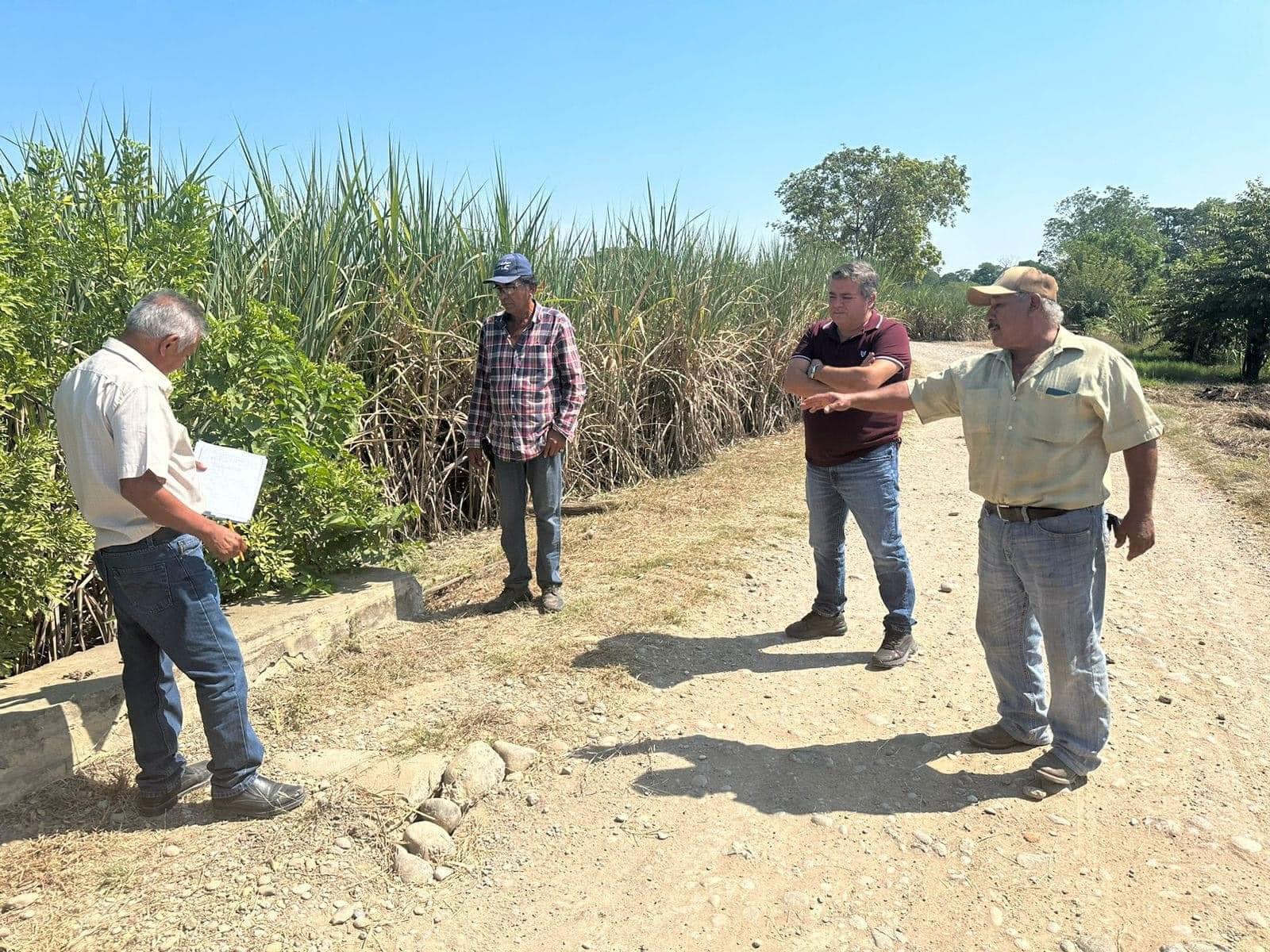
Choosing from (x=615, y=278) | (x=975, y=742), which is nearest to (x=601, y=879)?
(x=975, y=742)

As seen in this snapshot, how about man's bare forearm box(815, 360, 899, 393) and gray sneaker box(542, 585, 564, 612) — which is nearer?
man's bare forearm box(815, 360, 899, 393)

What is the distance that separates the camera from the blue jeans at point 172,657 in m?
2.60

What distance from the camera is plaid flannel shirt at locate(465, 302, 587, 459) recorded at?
4.43 metres

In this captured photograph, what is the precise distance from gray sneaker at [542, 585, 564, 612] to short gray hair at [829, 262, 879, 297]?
2.25 meters

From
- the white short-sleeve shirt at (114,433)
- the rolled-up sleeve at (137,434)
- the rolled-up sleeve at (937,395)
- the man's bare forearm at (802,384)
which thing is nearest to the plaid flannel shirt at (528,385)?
the man's bare forearm at (802,384)

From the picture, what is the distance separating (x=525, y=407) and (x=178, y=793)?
7.61ft

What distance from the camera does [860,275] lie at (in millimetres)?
3752

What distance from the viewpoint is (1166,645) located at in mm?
4316

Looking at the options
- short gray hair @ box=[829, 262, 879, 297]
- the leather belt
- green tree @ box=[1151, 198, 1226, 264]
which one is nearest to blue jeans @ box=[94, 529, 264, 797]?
the leather belt

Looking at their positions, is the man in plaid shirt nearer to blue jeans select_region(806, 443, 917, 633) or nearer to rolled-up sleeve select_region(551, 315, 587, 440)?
rolled-up sleeve select_region(551, 315, 587, 440)

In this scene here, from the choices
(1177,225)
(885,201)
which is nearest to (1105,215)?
(1177,225)

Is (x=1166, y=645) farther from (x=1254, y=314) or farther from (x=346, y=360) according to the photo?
(x=1254, y=314)

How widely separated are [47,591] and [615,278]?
6000mm

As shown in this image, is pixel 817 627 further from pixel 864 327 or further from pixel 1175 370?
pixel 1175 370
